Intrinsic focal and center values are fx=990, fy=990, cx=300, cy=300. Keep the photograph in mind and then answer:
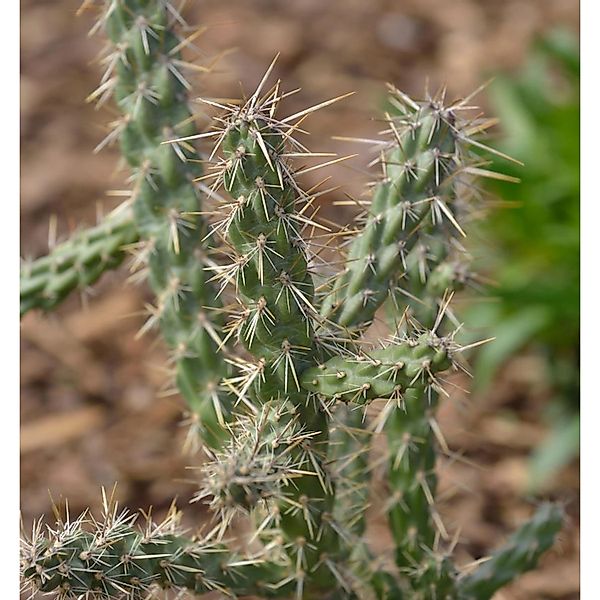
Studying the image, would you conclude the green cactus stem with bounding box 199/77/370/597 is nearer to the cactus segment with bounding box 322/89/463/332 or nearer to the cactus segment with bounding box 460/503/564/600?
the cactus segment with bounding box 322/89/463/332

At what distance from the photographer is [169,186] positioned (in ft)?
5.57

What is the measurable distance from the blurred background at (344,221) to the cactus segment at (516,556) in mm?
269

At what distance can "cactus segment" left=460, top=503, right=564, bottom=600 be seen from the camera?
1.78 m

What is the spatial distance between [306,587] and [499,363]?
5.39ft

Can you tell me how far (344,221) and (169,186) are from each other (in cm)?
182

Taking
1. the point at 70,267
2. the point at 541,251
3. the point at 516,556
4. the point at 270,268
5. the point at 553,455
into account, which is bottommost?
the point at 553,455

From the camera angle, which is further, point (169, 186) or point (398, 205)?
point (169, 186)

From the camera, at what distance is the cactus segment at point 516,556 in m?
1.78

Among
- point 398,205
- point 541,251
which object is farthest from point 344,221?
point 398,205
